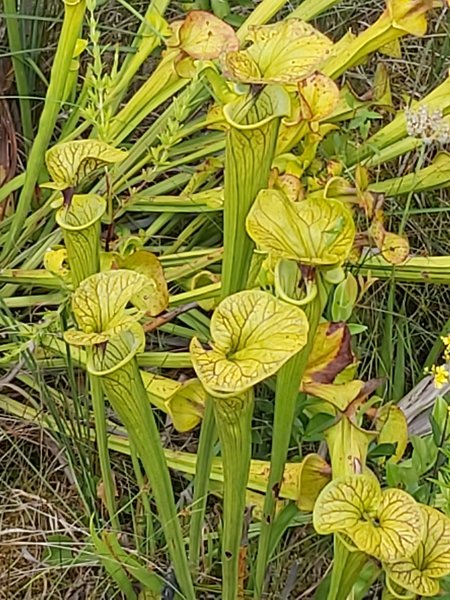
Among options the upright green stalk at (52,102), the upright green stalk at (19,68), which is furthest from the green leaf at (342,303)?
the upright green stalk at (19,68)

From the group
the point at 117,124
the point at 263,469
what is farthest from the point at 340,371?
the point at 117,124

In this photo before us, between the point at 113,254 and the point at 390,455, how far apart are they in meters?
0.37

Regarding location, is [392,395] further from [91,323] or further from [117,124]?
[91,323]

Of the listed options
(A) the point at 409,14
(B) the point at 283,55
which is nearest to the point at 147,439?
(B) the point at 283,55

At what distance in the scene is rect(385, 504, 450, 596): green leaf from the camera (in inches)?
26.5

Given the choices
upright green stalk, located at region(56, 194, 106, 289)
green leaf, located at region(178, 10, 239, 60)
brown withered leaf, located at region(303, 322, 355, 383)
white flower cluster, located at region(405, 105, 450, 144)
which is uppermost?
green leaf, located at region(178, 10, 239, 60)

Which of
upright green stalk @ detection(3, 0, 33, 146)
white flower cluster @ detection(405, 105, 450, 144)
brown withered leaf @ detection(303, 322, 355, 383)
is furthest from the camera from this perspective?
upright green stalk @ detection(3, 0, 33, 146)

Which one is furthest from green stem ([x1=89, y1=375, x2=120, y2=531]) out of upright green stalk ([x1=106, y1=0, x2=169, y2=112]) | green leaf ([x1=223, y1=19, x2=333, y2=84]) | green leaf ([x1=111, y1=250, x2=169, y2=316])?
upright green stalk ([x1=106, y1=0, x2=169, y2=112])

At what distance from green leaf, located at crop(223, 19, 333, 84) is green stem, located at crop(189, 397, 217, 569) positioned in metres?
0.29

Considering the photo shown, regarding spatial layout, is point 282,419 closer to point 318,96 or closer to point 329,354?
point 329,354

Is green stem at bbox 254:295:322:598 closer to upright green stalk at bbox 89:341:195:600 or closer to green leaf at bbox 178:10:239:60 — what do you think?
upright green stalk at bbox 89:341:195:600

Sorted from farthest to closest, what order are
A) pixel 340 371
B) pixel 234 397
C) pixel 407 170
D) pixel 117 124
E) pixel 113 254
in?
pixel 407 170, pixel 117 124, pixel 113 254, pixel 340 371, pixel 234 397

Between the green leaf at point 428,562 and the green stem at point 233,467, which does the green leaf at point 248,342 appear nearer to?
the green stem at point 233,467

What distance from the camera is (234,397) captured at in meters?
0.65
